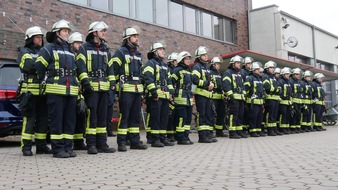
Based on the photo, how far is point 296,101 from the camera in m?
14.3

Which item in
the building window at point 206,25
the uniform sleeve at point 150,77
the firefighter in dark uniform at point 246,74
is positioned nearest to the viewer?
the uniform sleeve at point 150,77

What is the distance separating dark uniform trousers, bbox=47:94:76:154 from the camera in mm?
6664

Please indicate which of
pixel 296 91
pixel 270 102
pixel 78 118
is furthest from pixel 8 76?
pixel 296 91

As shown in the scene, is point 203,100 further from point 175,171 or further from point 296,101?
point 296,101

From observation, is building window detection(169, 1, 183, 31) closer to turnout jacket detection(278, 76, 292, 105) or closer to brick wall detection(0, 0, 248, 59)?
brick wall detection(0, 0, 248, 59)

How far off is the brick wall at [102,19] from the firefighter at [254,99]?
526 centimetres

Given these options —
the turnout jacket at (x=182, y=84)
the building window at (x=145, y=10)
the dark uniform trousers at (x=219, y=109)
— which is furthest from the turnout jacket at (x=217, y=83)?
the building window at (x=145, y=10)

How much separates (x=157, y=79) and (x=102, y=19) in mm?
6492

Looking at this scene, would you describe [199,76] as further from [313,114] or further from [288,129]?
[313,114]

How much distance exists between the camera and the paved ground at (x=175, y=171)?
4117 millimetres

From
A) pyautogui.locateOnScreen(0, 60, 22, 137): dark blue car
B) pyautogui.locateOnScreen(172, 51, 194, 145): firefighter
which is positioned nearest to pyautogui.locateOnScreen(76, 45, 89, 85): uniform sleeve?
pyautogui.locateOnScreen(0, 60, 22, 137): dark blue car

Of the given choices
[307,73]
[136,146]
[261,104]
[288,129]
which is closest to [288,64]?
[307,73]

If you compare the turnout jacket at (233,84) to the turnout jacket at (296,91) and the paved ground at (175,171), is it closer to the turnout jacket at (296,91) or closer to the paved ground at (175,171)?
the turnout jacket at (296,91)

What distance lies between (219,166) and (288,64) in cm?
1264
